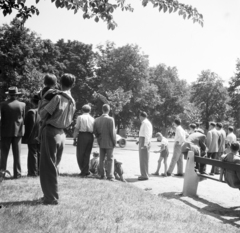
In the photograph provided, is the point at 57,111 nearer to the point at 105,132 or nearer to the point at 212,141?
the point at 105,132

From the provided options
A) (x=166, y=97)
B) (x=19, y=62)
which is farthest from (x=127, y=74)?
(x=19, y=62)

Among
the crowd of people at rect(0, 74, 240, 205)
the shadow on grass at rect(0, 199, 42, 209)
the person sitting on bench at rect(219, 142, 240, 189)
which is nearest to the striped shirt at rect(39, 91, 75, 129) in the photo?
the crowd of people at rect(0, 74, 240, 205)

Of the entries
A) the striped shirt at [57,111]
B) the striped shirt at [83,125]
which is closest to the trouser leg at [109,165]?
the striped shirt at [83,125]

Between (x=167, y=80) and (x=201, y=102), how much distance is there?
10.0 metres

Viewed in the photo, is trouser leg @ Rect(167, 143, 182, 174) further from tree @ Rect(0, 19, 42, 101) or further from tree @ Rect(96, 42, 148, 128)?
tree @ Rect(96, 42, 148, 128)

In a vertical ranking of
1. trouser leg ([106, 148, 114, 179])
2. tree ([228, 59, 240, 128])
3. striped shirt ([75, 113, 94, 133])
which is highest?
tree ([228, 59, 240, 128])

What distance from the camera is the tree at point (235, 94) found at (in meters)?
52.0

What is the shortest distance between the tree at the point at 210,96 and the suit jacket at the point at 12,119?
60.1 m

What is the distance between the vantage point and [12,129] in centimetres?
720

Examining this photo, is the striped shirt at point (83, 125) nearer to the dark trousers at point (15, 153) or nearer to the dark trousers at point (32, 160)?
the dark trousers at point (32, 160)

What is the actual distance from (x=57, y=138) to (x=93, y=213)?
1267 millimetres

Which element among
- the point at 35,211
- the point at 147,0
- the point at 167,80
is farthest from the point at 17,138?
the point at 167,80

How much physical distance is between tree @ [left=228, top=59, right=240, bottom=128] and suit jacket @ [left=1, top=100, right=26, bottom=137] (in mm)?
49134

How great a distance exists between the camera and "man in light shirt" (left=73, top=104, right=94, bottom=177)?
334 inches
